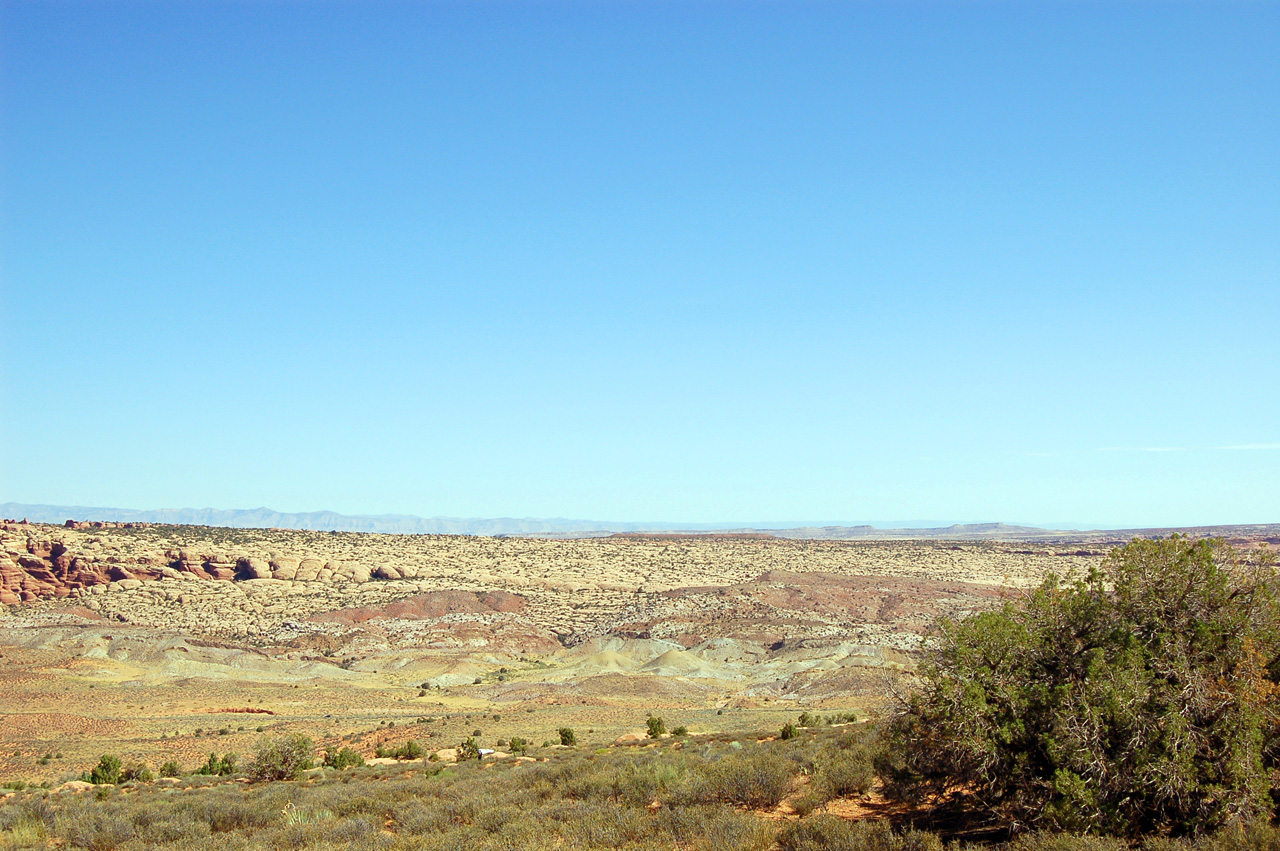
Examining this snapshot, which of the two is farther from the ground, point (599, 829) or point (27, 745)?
point (599, 829)

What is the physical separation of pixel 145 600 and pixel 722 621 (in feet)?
166

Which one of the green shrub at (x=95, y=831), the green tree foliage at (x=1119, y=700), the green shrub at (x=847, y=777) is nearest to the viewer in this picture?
the green tree foliage at (x=1119, y=700)

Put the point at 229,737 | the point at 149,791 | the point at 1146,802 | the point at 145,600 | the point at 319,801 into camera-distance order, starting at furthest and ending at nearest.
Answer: the point at 145,600 → the point at 229,737 → the point at 149,791 → the point at 319,801 → the point at 1146,802

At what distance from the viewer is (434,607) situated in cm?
7081

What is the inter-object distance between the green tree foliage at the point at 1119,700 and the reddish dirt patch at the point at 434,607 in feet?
206

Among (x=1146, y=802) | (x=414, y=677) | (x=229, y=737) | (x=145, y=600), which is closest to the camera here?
(x=1146, y=802)

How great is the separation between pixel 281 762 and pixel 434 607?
48.9 m

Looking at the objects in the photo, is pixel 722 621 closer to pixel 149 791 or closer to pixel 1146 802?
pixel 149 791

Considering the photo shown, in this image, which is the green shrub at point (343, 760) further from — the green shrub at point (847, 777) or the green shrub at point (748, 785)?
the green shrub at point (847, 777)

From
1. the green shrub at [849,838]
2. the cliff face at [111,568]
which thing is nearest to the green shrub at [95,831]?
the green shrub at [849,838]

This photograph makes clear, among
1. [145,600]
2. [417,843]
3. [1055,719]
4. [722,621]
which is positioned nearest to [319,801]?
[417,843]

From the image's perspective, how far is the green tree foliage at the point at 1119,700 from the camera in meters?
9.29

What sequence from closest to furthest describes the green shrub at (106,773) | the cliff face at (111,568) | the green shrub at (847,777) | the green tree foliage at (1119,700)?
the green tree foliage at (1119,700) < the green shrub at (847,777) < the green shrub at (106,773) < the cliff face at (111,568)

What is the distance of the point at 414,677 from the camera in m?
54.7
